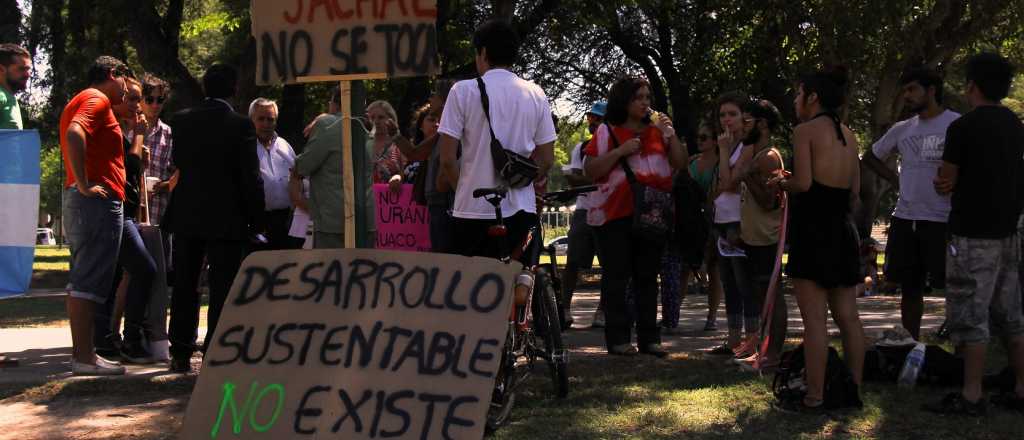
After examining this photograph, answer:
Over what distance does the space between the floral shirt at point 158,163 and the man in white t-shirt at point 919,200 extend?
4.84 m

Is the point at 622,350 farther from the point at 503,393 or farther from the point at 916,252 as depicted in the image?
the point at 503,393

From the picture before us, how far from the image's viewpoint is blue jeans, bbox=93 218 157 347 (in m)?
7.98

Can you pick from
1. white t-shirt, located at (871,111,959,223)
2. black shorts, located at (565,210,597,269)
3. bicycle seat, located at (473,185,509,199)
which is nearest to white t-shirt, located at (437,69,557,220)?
bicycle seat, located at (473,185,509,199)

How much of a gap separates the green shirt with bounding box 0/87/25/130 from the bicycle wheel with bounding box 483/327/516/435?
12.1 feet

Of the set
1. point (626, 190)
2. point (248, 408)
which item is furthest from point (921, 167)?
point (248, 408)

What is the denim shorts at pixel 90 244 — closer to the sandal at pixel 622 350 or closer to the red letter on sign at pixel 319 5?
the red letter on sign at pixel 319 5

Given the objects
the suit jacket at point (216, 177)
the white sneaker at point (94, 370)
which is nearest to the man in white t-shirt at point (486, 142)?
the suit jacket at point (216, 177)

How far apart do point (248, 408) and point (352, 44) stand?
1.62 meters

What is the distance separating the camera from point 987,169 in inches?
235

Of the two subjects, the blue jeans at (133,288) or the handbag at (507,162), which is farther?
the blue jeans at (133,288)

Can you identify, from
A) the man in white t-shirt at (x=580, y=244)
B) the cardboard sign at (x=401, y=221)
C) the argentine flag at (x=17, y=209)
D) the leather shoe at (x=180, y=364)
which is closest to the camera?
the argentine flag at (x=17, y=209)

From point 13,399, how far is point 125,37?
Result: 17.2 meters

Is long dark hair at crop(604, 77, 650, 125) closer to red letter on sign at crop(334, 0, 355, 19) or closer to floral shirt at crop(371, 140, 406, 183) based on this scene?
floral shirt at crop(371, 140, 406, 183)

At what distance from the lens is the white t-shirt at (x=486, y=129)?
248 inches
